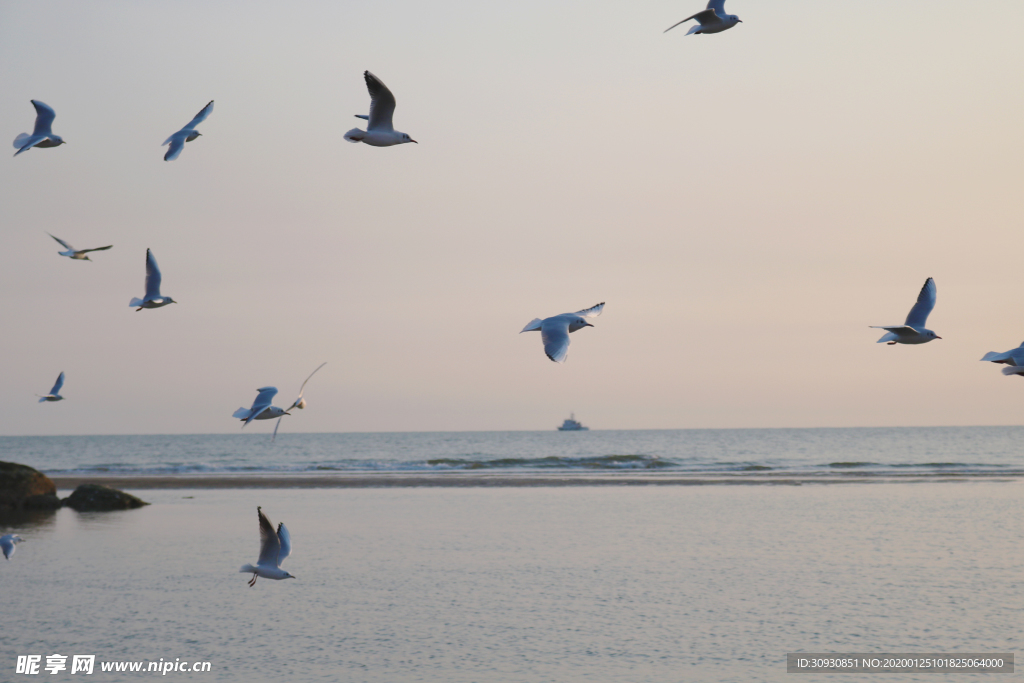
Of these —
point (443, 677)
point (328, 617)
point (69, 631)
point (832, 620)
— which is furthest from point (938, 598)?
point (69, 631)

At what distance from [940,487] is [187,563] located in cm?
3212

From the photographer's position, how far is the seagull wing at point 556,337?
24.6ft

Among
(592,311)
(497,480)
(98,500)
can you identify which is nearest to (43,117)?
(592,311)

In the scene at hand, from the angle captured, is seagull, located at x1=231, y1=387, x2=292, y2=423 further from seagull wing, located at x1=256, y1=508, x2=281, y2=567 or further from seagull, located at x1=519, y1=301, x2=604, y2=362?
seagull, located at x1=519, y1=301, x2=604, y2=362

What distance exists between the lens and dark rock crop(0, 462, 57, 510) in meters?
30.3

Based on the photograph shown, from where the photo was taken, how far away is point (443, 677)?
11508mm

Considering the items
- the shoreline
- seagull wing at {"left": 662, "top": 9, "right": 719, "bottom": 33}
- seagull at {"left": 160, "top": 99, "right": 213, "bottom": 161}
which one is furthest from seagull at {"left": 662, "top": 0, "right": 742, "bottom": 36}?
the shoreline

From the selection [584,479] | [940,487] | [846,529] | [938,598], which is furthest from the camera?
[584,479]

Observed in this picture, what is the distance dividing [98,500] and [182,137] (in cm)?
2327

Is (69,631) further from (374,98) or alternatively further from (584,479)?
(584,479)

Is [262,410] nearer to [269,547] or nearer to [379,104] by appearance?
[269,547]

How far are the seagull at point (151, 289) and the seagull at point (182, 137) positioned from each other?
133 centimetres

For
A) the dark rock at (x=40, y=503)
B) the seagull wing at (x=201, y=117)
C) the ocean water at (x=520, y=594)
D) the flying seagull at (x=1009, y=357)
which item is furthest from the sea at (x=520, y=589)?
the seagull wing at (x=201, y=117)

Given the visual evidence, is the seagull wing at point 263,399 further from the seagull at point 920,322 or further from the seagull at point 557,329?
the seagull at point 920,322
